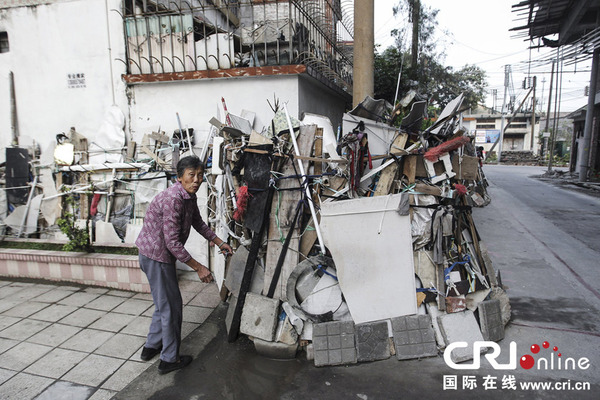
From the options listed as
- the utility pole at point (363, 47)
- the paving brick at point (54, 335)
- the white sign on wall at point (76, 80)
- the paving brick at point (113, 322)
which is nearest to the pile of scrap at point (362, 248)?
the paving brick at point (113, 322)

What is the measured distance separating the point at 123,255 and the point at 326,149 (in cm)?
351

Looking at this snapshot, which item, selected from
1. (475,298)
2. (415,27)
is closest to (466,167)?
(475,298)

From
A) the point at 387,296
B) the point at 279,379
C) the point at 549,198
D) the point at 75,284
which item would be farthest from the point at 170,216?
the point at 549,198

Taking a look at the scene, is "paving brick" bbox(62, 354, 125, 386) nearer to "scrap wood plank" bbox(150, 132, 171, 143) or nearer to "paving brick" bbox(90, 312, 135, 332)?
"paving brick" bbox(90, 312, 135, 332)

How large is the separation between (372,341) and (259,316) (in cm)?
117

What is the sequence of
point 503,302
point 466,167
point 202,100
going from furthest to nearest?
point 202,100
point 466,167
point 503,302

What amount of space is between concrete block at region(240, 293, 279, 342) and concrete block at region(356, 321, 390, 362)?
0.86 m

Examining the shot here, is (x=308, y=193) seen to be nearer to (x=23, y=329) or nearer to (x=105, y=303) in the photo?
(x=105, y=303)

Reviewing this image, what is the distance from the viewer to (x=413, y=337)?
347cm

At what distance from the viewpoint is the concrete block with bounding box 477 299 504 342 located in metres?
3.60

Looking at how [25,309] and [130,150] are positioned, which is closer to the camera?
[25,309]

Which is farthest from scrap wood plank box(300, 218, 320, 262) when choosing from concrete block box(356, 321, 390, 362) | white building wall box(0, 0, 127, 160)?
white building wall box(0, 0, 127, 160)

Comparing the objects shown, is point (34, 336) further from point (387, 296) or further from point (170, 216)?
point (387, 296)

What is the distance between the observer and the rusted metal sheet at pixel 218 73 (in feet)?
17.0
